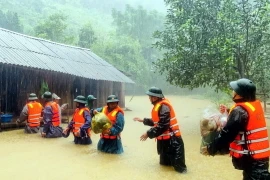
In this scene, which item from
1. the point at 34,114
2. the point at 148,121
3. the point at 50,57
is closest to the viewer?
the point at 148,121

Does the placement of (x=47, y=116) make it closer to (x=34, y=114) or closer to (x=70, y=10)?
(x=34, y=114)

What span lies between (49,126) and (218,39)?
5.93m

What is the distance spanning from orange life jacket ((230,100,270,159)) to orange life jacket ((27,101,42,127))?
8.05 m

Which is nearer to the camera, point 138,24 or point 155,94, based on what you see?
point 155,94

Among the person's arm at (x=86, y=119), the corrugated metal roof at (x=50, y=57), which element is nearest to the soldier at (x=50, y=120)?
the person's arm at (x=86, y=119)

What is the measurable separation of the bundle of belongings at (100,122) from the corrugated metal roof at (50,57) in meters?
5.01

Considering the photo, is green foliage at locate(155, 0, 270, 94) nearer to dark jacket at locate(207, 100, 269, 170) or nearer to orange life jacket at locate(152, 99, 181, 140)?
orange life jacket at locate(152, 99, 181, 140)

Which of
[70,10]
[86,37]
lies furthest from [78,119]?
[70,10]

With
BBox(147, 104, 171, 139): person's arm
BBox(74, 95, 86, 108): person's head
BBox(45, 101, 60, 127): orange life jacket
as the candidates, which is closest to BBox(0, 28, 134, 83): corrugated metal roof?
BBox(45, 101, 60, 127): orange life jacket

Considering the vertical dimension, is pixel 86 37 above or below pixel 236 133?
above

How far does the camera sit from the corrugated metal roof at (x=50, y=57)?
11538 millimetres

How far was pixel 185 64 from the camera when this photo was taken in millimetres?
10883

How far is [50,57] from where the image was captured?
A: 46.7 feet

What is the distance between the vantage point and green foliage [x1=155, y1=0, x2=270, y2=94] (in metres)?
9.44
